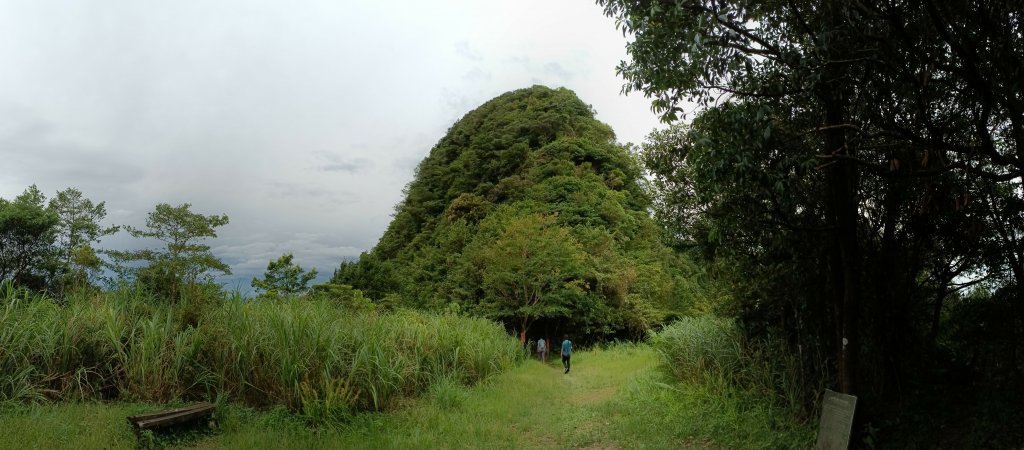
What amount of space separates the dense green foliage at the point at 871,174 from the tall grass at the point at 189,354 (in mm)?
5710

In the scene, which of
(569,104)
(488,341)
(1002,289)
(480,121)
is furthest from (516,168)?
(1002,289)

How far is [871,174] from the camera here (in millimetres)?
6883

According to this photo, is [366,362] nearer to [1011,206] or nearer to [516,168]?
[1011,206]

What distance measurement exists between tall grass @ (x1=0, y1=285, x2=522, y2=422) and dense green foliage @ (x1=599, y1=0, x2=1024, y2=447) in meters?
5.71

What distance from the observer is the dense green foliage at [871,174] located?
15.9 ft

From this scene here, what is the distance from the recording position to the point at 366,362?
8.27m

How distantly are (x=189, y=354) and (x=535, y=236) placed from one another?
18.8m

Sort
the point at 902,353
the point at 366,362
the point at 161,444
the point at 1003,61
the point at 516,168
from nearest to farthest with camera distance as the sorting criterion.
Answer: the point at 1003,61 < the point at 161,444 < the point at 902,353 < the point at 366,362 < the point at 516,168

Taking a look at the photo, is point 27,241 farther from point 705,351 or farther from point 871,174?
point 871,174

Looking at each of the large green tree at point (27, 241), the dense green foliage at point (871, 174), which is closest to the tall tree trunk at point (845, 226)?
the dense green foliage at point (871, 174)

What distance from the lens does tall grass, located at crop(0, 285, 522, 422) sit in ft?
23.3

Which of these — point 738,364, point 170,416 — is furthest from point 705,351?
point 170,416

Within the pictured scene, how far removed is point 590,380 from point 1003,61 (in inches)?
459

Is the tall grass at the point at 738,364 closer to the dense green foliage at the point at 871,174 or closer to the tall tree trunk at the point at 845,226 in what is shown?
the dense green foliage at the point at 871,174
